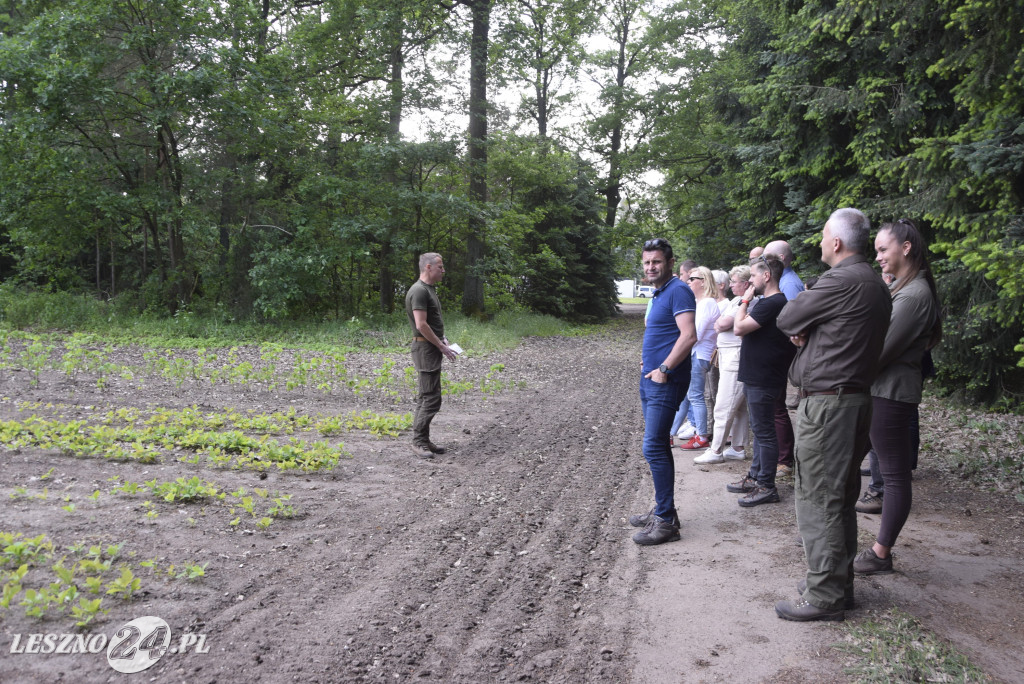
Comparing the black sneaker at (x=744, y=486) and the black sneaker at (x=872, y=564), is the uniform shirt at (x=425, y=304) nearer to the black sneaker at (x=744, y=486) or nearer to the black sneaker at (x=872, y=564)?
the black sneaker at (x=744, y=486)

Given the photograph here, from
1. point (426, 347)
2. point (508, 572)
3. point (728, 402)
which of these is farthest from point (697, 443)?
point (508, 572)

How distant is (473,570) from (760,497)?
263 cm

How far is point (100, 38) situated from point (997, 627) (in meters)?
18.6

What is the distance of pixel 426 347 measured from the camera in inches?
276

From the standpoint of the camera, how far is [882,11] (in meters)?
6.61

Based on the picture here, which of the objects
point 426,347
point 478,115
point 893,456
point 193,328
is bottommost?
point 193,328

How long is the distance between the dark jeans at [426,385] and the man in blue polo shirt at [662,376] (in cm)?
279

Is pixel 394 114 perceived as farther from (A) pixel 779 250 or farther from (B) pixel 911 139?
(A) pixel 779 250

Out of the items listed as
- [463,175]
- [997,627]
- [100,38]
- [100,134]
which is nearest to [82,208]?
[100,134]

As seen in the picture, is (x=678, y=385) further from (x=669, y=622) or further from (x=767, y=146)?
(x=767, y=146)

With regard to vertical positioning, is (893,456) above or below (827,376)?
below

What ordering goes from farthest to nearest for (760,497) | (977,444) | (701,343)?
(977,444)
(701,343)
(760,497)

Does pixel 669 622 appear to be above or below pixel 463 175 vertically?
below

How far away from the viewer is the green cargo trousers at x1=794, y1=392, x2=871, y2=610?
355 cm
